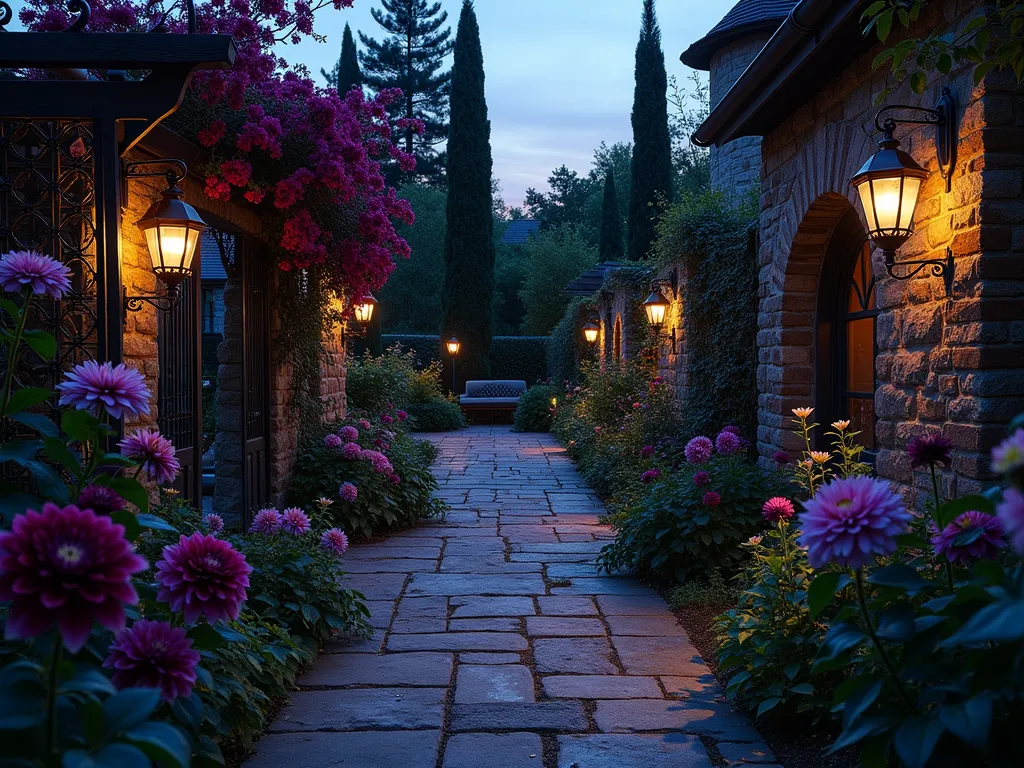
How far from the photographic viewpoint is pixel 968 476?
336 centimetres

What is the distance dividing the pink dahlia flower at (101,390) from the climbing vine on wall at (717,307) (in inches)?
234

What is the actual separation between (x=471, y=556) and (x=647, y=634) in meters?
2.02

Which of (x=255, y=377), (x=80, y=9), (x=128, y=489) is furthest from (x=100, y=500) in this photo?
(x=255, y=377)

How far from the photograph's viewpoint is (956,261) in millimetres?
3496

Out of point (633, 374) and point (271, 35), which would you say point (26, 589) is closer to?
point (271, 35)

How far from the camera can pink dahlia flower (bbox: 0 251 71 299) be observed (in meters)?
2.02

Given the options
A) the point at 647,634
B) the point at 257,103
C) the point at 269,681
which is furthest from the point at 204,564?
the point at 257,103

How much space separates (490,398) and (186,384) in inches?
595

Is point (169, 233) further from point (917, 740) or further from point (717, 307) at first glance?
point (717, 307)

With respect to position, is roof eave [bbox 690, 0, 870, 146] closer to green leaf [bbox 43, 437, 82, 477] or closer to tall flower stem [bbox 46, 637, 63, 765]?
green leaf [bbox 43, 437, 82, 477]

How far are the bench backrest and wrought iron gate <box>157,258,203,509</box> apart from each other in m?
15.1

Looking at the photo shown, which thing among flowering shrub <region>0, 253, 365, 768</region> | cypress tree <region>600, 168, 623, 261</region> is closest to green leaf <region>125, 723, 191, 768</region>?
flowering shrub <region>0, 253, 365, 768</region>

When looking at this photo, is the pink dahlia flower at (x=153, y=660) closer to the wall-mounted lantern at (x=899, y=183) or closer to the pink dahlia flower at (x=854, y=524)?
the pink dahlia flower at (x=854, y=524)

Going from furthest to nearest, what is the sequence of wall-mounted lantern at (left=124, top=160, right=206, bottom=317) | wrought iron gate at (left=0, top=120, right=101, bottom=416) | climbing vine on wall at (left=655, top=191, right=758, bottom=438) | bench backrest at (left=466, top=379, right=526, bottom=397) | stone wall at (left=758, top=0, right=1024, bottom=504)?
bench backrest at (left=466, top=379, right=526, bottom=397)
climbing vine on wall at (left=655, top=191, right=758, bottom=438)
wall-mounted lantern at (left=124, top=160, right=206, bottom=317)
wrought iron gate at (left=0, top=120, right=101, bottom=416)
stone wall at (left=758, top=0, right=1024, bottom=504)
